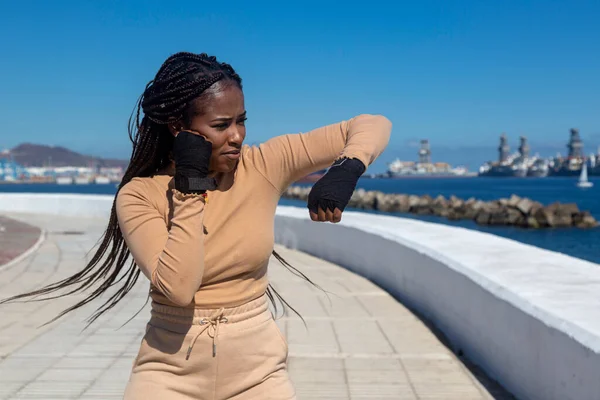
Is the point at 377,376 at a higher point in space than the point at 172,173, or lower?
lower

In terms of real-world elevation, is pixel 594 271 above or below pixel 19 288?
above

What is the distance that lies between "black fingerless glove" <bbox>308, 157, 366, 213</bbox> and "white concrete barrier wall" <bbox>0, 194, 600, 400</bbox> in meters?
1.87

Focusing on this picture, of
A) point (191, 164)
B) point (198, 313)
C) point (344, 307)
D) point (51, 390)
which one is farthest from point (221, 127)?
point (344, 307)

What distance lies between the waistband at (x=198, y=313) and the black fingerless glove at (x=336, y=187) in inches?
16.5

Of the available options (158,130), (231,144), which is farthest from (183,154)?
(158,130)

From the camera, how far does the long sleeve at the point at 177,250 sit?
183 centimetres

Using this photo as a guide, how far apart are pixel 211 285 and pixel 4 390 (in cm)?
304

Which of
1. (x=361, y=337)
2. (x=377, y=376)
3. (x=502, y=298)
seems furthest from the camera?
(x=361, y=337)

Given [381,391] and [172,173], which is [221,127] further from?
[381,391]

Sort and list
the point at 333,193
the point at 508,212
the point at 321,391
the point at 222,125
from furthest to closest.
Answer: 1. the point at 508,212
2. the point at 321,391
3. the point at 222,125
4. the point at 333,193

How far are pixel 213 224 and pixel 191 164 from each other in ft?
0.73

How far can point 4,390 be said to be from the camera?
441cm

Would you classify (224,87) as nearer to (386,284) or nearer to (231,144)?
(231,144)

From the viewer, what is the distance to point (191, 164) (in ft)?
6.06
